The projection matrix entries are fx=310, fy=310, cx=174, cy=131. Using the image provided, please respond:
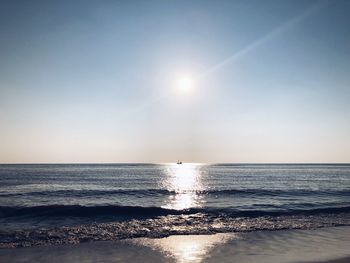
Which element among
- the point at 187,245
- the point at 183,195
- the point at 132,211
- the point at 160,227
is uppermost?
the point at 187,245

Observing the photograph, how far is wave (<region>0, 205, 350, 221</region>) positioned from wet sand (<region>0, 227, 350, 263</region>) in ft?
31.2

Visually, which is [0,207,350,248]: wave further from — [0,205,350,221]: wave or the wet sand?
[0,205,350,221]: wave

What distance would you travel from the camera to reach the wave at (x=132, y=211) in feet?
86.8

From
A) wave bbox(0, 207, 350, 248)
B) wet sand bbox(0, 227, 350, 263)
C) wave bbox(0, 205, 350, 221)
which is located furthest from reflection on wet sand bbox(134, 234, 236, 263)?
wave bbox(0, 205, 350, 221)

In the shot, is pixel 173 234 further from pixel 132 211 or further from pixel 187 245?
pixel 132 211

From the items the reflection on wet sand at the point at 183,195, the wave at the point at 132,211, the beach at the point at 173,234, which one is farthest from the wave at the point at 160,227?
the reflection on wet sand at the point at 183,195

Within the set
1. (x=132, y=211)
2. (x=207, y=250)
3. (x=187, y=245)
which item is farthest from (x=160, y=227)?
(x=132, y=211)

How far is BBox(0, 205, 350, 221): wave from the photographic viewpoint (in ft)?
86.8

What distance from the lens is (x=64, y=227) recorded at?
2070 centimetres

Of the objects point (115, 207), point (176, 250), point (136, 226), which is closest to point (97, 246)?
point (176, 250)

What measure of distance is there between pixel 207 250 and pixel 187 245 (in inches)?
55.6

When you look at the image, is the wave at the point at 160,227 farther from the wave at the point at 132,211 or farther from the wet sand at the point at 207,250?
the wave at the point at 132,211

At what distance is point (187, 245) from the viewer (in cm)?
1523

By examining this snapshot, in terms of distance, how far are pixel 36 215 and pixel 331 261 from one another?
22.7 meters
